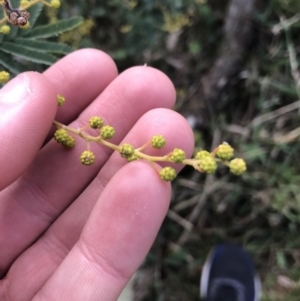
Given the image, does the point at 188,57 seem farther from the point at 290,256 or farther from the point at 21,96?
the point at 21,96

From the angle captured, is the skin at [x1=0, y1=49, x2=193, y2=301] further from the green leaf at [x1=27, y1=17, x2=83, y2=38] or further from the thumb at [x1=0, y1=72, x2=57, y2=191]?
the green leaf at [x1=27, y1=17, x2=83, y2=38]

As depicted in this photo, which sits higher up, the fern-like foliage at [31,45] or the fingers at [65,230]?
the fern-like foliage at [31,45]

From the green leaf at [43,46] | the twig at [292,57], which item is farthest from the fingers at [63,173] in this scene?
the twig at [292,57]

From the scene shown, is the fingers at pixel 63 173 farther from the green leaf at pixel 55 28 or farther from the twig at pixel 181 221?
the twig at pixel 181 221

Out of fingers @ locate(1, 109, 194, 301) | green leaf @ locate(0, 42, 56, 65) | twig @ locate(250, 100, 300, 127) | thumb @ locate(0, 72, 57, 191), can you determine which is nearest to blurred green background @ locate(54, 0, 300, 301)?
twig @ locate(250, 100, 300, 127)

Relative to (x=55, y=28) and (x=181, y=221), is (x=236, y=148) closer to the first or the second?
(x=181, y=221)

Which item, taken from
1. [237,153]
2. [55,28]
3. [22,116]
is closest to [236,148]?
[237,153]

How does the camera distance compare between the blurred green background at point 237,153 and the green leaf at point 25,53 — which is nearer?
the green leaf at point 25,53

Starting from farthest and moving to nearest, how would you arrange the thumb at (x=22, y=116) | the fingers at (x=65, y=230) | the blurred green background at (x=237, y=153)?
the blurred green background at (x=237, y=153), the fingers at (x=65, y=230), the thumb at (x=22, y=116)
